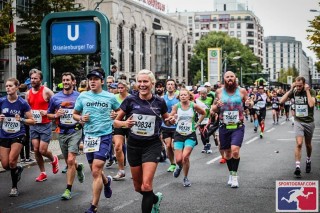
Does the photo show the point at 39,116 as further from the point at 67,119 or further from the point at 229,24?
the point at 229,24

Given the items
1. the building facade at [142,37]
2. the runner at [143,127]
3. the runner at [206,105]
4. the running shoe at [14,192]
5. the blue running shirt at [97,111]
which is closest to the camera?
the runner at [143,127]

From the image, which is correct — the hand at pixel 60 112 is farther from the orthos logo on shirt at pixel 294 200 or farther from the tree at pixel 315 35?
the tree at pixel 315 35

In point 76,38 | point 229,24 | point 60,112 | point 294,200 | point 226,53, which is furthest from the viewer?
point 229,24

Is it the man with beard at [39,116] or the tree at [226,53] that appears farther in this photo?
the tree at [226,53]

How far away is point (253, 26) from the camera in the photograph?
163m

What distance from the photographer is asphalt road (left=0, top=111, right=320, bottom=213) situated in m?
7.38

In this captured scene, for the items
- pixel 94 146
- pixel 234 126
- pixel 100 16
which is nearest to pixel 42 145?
pixel 94 146

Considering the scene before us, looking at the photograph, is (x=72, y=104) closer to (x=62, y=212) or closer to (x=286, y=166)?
(x=62, y=212)

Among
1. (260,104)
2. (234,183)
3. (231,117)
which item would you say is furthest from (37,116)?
(260,104)

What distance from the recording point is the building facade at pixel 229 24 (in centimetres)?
16150

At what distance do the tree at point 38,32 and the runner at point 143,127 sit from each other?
25.7 meters

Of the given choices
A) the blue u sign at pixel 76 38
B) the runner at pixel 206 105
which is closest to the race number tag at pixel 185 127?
the runner at pixel 206 105

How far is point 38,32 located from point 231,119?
1036 inches

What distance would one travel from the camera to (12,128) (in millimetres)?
8602
